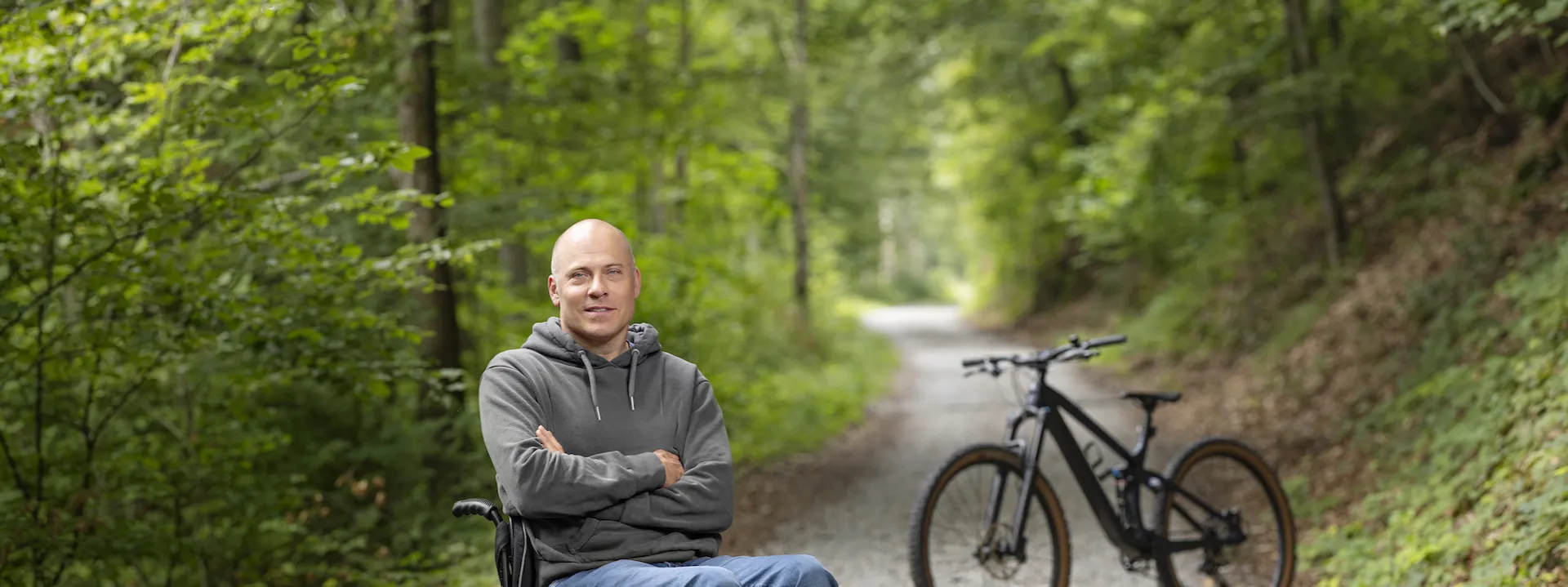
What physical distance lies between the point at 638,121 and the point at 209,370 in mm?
4780

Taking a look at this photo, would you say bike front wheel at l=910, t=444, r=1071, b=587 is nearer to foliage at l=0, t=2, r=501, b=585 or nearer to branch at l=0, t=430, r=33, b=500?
foliage at l=0, t=2, r=501, b=585

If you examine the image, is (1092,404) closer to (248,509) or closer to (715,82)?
(715,82)

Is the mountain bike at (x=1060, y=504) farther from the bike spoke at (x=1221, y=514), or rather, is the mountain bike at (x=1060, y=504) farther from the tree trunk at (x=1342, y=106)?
the tree trunk at (x=1342, y=106)

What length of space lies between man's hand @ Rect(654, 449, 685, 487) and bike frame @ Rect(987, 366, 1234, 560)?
6.94 ft

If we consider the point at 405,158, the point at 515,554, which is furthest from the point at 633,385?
the point at 405,158

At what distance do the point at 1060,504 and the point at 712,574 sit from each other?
2.77 metres

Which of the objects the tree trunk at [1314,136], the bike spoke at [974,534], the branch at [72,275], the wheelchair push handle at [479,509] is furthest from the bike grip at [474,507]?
the tree trunk at [1314,136]

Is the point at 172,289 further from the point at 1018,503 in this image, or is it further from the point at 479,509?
the point at 1018,503

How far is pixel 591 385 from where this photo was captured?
9.78ft

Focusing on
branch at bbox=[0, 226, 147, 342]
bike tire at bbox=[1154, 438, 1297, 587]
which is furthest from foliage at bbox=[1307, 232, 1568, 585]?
branch at bbox=[0, 226, 147, 342]

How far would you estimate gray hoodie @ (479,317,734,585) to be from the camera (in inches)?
110

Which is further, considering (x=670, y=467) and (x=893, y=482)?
(x=893, y=482)

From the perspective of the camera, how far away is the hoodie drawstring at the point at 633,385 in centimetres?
304

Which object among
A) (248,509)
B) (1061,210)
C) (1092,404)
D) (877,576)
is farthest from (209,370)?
(1061,210)
